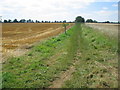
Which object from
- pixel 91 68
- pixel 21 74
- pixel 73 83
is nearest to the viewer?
pixel 73 83

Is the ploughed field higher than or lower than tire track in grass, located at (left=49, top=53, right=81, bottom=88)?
higher

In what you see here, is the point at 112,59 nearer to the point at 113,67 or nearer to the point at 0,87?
the point at 113,67

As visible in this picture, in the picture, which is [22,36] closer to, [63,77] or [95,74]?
[63,77]

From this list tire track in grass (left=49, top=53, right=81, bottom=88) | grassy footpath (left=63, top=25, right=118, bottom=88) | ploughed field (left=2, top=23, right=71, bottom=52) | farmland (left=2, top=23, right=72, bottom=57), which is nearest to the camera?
grassy footpath (left=63, top=25, right=118, bottom=88)

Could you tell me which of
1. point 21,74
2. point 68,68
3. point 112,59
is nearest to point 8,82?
point 21,74

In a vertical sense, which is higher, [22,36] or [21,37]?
[22,36]

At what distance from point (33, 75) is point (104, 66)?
11.9 feet

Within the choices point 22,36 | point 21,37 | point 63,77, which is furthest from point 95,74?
point 22,36

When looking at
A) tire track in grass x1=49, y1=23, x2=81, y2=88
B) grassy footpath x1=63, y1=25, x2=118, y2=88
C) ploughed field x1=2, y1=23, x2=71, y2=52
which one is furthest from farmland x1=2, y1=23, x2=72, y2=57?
grassy footpath x1=63, y1=25, x2=118, y2=88

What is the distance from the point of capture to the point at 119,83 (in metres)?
6.23

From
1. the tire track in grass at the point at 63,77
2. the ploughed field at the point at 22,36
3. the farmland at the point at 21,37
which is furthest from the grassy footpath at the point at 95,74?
the ploughed field at the point at 22,36

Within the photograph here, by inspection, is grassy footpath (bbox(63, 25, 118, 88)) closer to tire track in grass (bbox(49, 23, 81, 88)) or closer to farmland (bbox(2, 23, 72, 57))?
tire track in grass (bbox(49, 23, 81, 88))

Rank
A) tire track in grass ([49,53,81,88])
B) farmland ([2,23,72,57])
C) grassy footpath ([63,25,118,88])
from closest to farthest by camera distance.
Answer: grassy footpath ([63,25,118,88]) < tire track in grass ([49,53,81,88]) < farmland ([2,23,72,57])

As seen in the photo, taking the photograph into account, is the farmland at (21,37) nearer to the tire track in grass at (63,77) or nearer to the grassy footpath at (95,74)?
the tire track in grass at (63,77)
